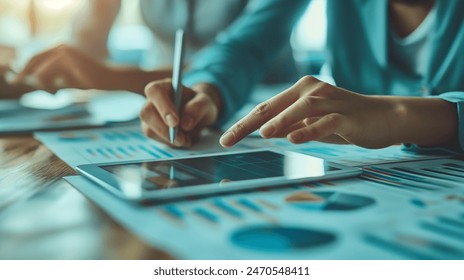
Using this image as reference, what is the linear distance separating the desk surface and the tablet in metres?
0.03

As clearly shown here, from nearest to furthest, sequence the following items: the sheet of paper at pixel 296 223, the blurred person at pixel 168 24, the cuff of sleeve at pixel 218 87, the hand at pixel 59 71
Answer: the sheet of paper at pixel 296 223 < the cuff of sleeve at pixel 218 87 < the hand at pixel 59 71 < the blurred person at pixel 168 24

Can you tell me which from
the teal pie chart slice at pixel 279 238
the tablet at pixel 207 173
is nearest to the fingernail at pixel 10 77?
the tablet at pixel 207 173

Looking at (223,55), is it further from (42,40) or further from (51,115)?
(42,40)

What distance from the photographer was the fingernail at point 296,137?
466 mm

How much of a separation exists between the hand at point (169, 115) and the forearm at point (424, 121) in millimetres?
238

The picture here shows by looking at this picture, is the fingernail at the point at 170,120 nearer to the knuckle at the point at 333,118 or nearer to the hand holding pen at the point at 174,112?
the hand holding pen at the point at 174,112

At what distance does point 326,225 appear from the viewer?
1.06 ft

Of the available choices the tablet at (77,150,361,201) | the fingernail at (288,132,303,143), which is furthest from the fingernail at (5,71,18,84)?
the fingernail at (288,132,303,143)

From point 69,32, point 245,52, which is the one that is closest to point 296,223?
point 245,52

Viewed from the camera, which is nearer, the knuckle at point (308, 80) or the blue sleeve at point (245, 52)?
the knuckle at point (308, 80)

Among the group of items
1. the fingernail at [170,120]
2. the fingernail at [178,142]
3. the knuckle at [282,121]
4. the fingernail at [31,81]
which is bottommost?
the fingernail at [178,142]

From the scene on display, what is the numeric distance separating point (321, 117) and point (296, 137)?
2.1 inches

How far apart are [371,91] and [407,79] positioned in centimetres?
9

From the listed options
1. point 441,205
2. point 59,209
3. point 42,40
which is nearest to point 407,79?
point 441,205
